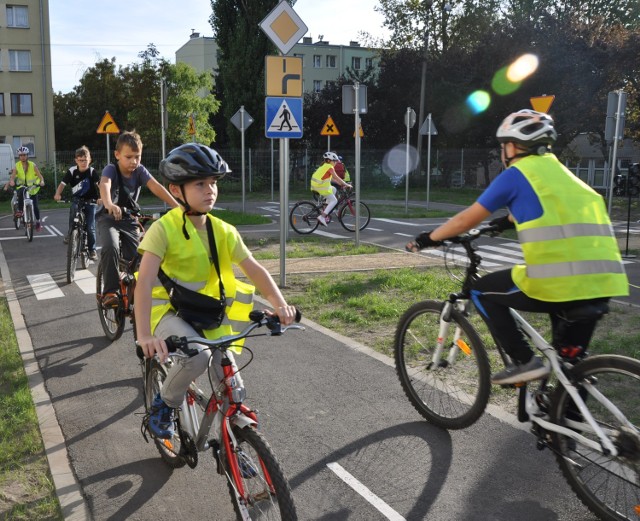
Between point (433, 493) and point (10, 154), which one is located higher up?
point (10, 154)

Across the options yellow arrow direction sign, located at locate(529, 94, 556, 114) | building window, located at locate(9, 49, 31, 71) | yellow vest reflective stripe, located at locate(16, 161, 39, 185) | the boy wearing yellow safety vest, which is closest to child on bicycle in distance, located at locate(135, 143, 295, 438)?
the boy wearing yellow safety vest

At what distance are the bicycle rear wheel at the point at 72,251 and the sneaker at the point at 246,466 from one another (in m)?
7.66

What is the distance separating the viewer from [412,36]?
4538 centimetres

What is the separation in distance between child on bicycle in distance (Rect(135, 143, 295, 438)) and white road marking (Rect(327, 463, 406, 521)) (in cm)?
104

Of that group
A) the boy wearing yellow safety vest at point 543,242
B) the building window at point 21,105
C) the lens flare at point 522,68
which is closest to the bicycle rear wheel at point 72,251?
the boy wearing yellow safety vest at point 543,242

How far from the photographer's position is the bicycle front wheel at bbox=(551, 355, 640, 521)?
321 cm

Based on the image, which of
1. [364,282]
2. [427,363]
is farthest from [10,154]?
[427,363]

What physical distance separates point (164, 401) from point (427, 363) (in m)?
1.91

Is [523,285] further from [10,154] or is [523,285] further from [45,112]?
[45,112]

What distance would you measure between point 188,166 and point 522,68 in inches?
1350

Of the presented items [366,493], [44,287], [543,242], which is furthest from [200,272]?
[44,287]

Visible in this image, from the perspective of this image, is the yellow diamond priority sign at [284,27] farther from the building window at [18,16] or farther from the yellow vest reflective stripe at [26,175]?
the building window at [18,16]

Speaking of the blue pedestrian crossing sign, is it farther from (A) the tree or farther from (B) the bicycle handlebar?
(A) the tree

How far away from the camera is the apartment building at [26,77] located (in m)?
45.6
